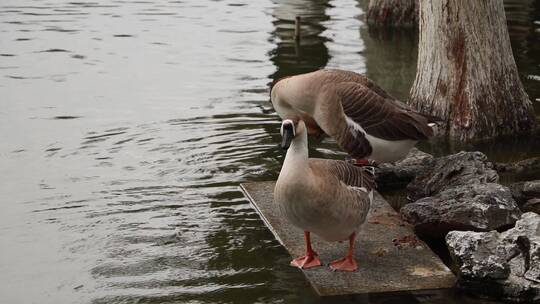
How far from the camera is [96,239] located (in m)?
8.05

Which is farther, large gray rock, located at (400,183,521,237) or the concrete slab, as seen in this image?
large gray rock, located at (400,183,521,237)

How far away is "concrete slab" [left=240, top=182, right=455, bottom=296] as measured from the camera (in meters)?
7.04

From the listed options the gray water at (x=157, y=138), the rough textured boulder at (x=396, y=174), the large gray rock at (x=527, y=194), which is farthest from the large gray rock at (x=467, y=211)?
the rough textured boulder at (x=396, y=174)

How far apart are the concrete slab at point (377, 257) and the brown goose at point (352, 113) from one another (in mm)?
558

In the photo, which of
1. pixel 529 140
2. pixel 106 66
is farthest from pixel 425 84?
pixel 106 66

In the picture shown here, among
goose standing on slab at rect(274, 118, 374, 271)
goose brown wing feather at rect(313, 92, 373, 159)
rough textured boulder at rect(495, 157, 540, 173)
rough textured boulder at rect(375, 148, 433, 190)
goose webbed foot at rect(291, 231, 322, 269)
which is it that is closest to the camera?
goose standing on slab at rect(274, 118, 374, 271)

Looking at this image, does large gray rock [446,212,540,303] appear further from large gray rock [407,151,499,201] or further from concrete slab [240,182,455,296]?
large gray rock [407,151,499,201]

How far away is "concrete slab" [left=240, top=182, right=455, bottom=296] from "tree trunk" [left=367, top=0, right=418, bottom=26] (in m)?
10.3

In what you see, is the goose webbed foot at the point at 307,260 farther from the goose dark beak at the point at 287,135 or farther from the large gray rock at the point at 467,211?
the large gray rock at the point at 467,211

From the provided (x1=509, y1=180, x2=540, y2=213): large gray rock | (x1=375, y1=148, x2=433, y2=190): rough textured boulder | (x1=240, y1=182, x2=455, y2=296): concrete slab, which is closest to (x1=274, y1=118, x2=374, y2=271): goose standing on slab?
(x1=240, y1=182, x2=455, y2=296): concrete slab

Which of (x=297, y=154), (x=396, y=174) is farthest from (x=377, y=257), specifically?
(x=396, y=174)

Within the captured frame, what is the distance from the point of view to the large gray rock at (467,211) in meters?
7.76

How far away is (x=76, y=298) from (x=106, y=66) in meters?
8.22

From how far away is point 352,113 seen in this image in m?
8.69
